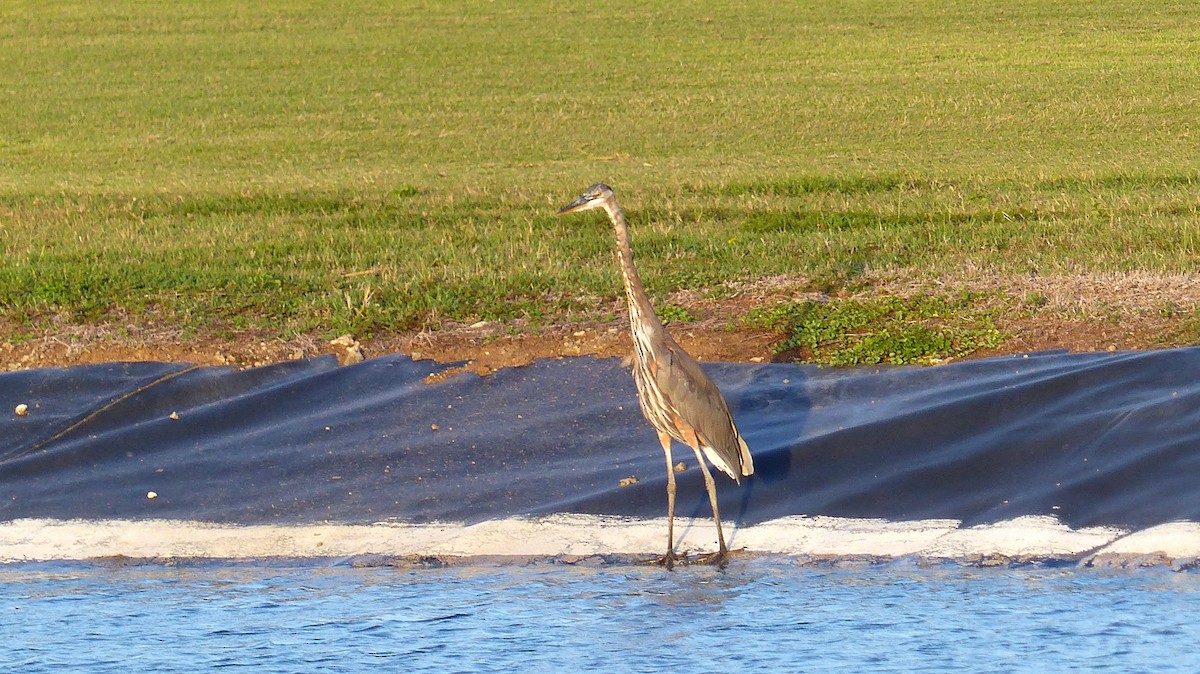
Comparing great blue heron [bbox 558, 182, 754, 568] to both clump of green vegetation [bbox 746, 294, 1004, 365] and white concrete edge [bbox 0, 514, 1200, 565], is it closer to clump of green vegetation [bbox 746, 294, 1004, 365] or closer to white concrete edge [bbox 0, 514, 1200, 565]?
white concrete edge [bbox 0, 514, 1200, 565]

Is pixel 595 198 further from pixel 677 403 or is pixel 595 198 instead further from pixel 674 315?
pixel 674 315

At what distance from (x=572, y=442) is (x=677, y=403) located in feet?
4.98

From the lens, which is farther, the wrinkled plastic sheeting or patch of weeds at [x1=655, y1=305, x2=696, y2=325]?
patch of weeds at [x1=655, y1=305, x2=696, y2=325]

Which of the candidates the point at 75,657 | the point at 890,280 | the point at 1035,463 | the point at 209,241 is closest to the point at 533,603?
the point at 75,657

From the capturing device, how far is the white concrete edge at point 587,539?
6.85 meters

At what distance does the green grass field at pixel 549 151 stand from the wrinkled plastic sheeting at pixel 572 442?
113cm

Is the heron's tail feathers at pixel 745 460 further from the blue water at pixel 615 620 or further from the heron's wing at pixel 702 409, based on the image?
the blue water at pixel 615 620

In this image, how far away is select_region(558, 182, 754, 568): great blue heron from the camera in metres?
7.09

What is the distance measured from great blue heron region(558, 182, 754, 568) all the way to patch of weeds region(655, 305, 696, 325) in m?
2.95

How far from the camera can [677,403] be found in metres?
7.08

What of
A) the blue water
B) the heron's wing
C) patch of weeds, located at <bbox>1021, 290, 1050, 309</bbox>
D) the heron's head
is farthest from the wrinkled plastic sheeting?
the heron's head

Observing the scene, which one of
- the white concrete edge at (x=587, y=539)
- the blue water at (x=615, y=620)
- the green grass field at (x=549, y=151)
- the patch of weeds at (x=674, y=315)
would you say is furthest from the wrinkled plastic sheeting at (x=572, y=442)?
the green grass field at (x=549, y=151)

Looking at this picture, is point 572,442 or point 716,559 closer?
point 716,559

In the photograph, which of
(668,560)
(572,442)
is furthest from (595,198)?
(668,560)
